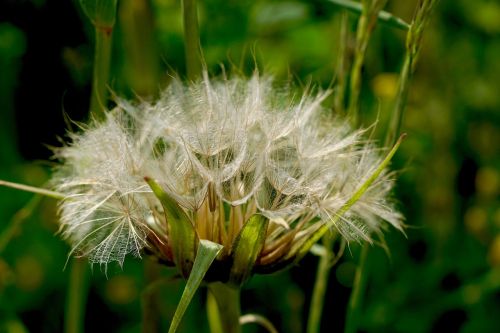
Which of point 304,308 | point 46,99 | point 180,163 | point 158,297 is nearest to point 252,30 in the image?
point 46,99

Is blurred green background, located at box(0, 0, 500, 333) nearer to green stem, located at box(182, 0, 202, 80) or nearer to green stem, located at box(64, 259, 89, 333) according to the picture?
green stem, located at box(64, 259, 89, 333)

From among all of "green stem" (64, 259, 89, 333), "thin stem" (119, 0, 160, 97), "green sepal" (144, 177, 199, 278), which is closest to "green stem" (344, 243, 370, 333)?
"green sepal" (144, 177, 199, 278)

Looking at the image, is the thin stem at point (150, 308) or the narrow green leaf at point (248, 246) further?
the thin stem at point (150, 308)

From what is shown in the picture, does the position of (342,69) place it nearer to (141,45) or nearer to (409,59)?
(409,59)

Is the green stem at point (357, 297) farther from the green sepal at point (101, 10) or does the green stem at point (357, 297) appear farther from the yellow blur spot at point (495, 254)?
the yellow blur spot at point (495, 254)

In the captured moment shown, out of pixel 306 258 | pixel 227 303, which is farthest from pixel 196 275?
pixel 306 258

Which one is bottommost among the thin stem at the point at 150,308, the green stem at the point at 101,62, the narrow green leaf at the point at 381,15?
the thin stem at the point at 150,308

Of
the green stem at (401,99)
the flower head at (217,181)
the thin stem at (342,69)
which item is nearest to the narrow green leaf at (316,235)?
the flower head at (217,181)

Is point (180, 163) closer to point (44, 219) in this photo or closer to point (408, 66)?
point (408, 66)
